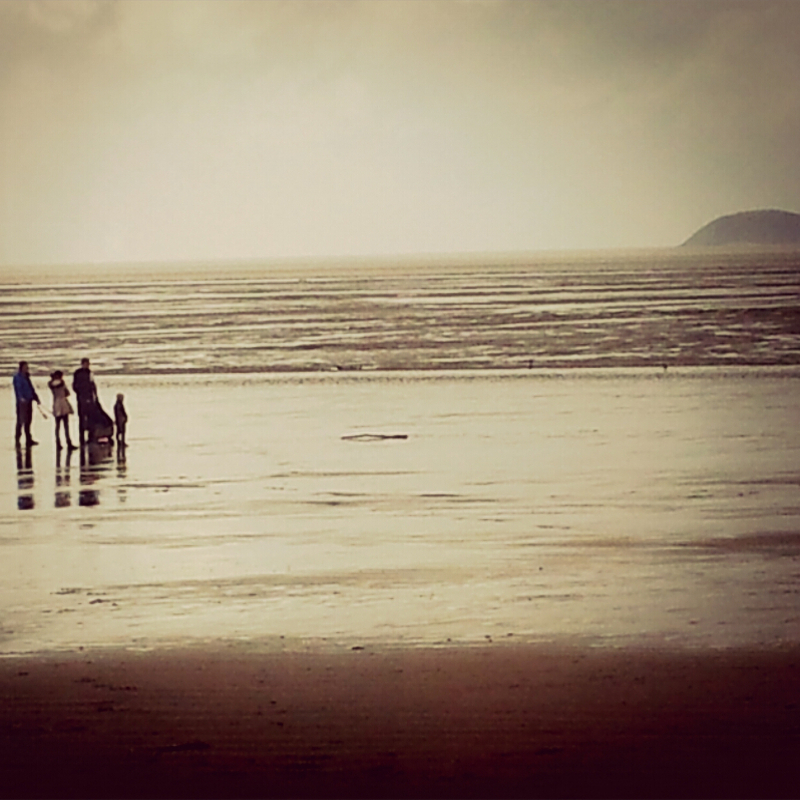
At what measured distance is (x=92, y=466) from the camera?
1195 cm

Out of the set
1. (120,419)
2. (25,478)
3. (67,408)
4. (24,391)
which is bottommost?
(25,478)

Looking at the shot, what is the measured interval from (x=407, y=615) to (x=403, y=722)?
1608 millimetres

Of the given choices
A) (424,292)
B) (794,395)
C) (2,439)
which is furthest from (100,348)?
(424,292)

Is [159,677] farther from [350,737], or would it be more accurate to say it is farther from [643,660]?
[643,660]

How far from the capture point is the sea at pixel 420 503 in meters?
6.72

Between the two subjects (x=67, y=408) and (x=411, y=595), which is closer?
(x=411, y=595)

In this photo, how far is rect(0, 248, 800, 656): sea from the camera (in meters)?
6.72

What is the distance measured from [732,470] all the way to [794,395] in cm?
558

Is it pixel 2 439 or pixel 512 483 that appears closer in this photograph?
pixel 512 483

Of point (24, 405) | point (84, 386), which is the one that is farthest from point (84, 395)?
point (24, 405)

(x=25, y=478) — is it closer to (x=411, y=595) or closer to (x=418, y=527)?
(x=418, y=527)

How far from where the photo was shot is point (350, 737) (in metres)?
5.00

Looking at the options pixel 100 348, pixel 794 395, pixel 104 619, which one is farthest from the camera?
pixel 100 348

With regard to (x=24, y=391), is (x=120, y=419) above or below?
below
